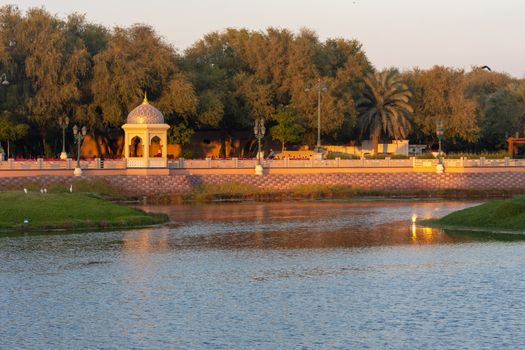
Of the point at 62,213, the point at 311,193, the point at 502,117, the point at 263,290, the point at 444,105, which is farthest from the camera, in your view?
the point at 502,117

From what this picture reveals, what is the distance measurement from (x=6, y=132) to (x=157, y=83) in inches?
552

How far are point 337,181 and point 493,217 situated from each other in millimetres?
29804

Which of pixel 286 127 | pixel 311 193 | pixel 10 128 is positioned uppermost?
pixel 286 127

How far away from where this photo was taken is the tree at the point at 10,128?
3098 inches

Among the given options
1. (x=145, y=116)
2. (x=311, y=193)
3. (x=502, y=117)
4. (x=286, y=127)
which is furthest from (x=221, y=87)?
(x=502, y=117)

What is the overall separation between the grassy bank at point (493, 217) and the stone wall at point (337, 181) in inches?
1053

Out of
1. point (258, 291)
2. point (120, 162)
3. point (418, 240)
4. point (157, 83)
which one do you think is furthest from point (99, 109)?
point (258, 291)

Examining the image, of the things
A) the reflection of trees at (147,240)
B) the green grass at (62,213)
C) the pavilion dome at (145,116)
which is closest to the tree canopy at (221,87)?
the pavilion dome at (145,116)

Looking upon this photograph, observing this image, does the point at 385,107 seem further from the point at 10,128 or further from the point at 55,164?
the point at 55,164

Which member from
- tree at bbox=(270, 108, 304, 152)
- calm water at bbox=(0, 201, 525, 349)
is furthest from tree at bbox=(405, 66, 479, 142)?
calm water at bbox=(0, 201, 525, 349)

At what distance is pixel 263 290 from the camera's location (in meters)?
26.7

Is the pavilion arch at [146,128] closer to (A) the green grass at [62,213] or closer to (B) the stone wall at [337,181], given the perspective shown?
(B) the stone wall at [337,181]

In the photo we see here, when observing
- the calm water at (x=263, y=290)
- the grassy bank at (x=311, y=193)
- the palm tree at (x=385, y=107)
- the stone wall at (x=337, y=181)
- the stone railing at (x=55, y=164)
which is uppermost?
the palm tree at (x=385, y=107)

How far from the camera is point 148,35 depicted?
86688 mm
